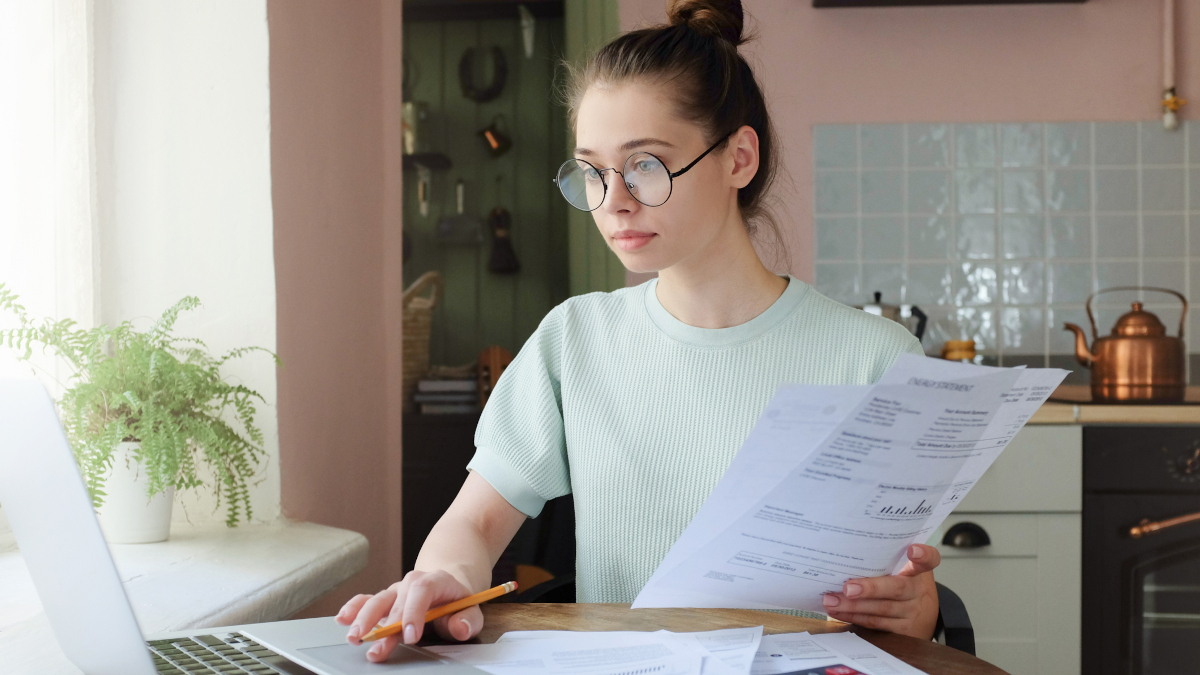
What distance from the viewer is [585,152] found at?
101cm

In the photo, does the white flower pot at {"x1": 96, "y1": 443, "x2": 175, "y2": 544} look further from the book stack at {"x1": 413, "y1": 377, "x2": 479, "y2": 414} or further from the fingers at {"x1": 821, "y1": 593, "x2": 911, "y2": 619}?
the book stack at {"x1": 413, "y1": 377, "x2": 479, "y2": 414}

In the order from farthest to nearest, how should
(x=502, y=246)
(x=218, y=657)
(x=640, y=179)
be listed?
(x=502, y=246)
(x=640, y=179)
(x=218, y=657)

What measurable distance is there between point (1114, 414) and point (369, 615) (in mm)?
1934

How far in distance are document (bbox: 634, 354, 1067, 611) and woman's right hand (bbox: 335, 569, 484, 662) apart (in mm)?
138

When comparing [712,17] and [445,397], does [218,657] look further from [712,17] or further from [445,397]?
[445,397]

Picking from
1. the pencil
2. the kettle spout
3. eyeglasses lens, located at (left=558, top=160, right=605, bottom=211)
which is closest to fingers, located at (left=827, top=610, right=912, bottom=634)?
the pencil

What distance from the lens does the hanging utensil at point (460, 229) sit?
12.6 ft

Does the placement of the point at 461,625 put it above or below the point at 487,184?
below

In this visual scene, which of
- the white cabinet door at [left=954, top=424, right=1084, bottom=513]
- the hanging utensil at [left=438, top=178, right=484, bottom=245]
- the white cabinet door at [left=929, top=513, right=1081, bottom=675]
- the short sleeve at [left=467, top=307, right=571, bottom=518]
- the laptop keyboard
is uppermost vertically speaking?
the hanging utensil at [left=438, top=178, right=484, bottom=245]

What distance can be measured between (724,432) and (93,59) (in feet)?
3.53

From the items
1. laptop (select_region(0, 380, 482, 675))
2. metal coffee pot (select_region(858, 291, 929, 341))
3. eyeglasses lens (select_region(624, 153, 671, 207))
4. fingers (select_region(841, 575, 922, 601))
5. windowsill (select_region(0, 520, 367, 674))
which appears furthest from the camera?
metal coffee pot (select_region(858, 291, 929, 341))

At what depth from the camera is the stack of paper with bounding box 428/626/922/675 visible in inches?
25.4

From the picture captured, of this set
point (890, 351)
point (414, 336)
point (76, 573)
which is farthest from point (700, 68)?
point (414, 336)

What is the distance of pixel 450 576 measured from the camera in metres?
0.76
